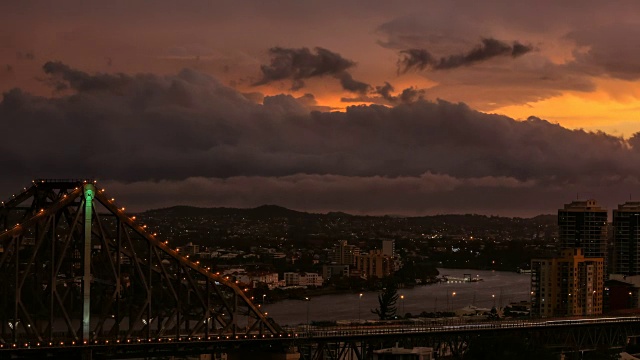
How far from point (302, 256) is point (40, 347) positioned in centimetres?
14480

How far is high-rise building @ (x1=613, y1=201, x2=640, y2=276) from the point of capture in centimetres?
14162

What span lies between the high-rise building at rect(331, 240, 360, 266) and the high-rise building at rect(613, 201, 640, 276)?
48595mm

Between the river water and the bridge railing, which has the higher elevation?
the bridge railing

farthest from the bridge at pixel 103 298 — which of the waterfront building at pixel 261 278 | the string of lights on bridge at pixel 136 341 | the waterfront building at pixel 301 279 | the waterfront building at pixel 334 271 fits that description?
the waterfront building at pixel 334 271

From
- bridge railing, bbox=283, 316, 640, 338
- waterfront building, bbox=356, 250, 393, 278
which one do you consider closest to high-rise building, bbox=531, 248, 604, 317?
bridge railing, bbox=283, 316, 640, 338

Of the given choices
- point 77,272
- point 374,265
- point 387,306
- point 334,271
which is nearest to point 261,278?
point 334,271

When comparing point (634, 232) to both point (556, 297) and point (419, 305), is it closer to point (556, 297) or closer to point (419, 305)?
point (419, 305)

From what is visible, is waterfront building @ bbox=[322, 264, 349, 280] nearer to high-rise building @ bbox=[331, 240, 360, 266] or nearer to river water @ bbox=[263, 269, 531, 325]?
high-rise building @ bbox=[331, 240, 360, 266]

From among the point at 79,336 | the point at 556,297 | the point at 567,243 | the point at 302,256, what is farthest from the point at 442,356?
the point at 302,256

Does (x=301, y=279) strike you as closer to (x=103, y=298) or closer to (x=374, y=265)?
(x=374, y=265)

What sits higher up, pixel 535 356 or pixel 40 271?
pixel 40 271

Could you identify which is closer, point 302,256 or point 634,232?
point 634,232

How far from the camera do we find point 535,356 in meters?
61.8

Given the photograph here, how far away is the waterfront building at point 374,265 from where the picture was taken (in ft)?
581
